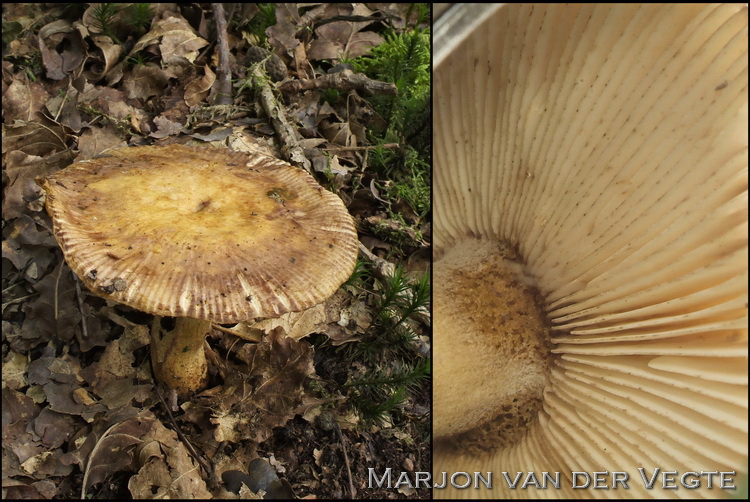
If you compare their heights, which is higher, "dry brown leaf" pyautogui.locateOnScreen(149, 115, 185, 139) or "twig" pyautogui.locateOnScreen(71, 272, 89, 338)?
"dry brown leaf" pyautogui.locateOnScreen(149, 115, 185, 139)

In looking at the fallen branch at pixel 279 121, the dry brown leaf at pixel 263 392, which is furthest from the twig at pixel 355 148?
the dry brown leaf at pixel 263 392

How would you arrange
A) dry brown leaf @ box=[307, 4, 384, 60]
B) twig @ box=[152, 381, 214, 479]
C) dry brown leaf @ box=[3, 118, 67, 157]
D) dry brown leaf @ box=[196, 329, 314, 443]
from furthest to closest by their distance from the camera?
dry brown leaf @ box=[307, 4, 384, 60]
dry brown leaf @ box=[3, 118, 67, 157]
dry brown leaf @ box=[196, 329, 314, 443]
twig @ box=[152, 381, 214, 479]

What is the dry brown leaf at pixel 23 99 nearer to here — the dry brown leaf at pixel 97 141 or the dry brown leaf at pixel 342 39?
the dry brown leaf at pixel 97 141

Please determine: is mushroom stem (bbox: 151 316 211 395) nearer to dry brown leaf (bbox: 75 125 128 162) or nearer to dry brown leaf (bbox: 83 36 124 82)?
dry brown leaf (bbox: 75 125 128 162)

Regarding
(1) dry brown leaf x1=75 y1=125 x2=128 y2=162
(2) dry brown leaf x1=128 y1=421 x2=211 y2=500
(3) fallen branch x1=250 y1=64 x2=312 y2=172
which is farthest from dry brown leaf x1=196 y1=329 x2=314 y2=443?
(1) dry brown leaf x1=75 y1=125 x2=128 y2=162

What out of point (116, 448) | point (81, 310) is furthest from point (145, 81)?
point (116, 448)

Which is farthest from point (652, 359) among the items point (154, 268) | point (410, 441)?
point (410, 441)

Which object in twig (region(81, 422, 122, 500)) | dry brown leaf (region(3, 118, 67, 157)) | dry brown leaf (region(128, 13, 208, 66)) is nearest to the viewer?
twig (region(81, 422, 122, 500))
